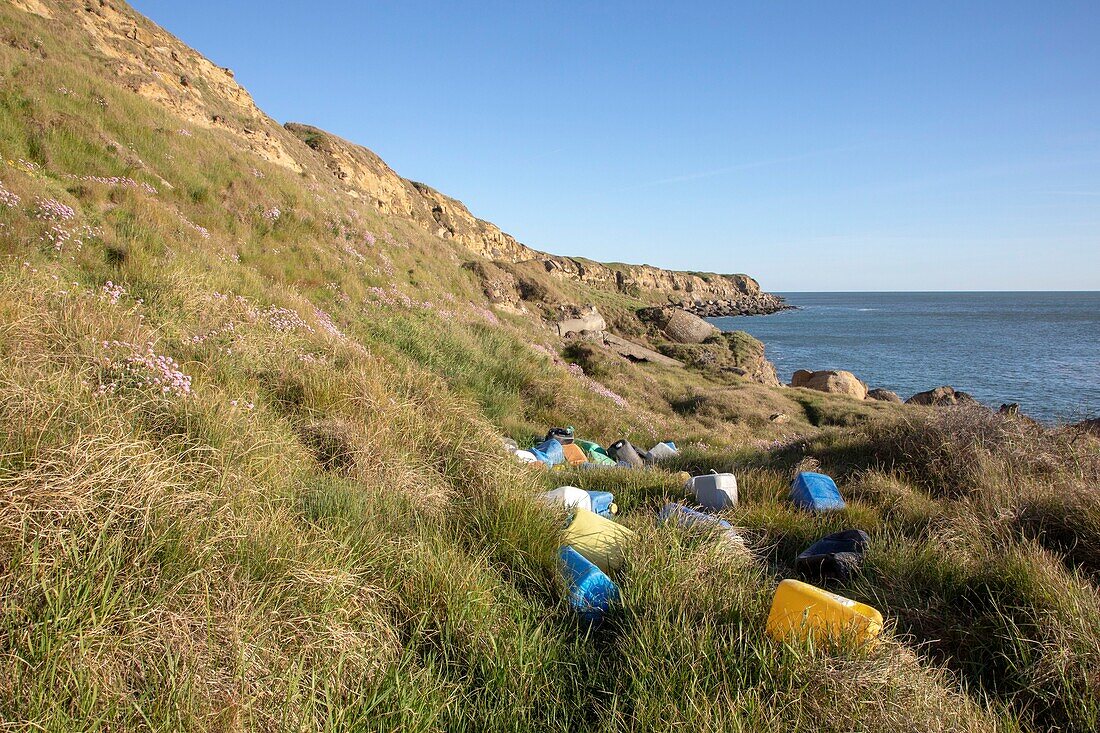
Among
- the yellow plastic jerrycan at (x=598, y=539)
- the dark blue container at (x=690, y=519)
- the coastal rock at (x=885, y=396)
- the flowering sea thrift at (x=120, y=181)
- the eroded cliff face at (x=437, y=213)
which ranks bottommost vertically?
the coastal rock at (x=885, y=396)

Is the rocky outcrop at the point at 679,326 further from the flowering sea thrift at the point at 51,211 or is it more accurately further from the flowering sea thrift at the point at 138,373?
the flowering sea thrift at the point at 138,373

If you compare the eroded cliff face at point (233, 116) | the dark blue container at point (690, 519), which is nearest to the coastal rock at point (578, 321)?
the eroded cliff face at point (233, 116)

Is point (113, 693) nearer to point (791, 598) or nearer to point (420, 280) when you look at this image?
point (791, 598)

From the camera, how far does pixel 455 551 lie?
3191 millimetres

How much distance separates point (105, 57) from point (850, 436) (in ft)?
88.1

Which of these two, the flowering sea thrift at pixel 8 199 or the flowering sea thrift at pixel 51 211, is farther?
the flowering sea thrift at pixel 51 211

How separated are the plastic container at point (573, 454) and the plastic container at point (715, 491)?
2.48 meters

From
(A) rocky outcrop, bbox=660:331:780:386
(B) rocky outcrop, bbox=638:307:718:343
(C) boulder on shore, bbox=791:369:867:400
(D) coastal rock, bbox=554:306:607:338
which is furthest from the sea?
(D) coastal rock, bbox=554:306:607:338

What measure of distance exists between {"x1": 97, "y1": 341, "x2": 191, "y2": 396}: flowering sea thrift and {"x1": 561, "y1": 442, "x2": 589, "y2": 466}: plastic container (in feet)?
16.1

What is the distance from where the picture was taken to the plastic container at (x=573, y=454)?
7.78m

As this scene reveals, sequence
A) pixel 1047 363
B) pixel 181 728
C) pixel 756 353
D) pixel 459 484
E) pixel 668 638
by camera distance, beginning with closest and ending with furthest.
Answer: pixel 181 728 → pixel 668 638 → pixel 459 484 → pixel 756 353 → pixel 1047 363

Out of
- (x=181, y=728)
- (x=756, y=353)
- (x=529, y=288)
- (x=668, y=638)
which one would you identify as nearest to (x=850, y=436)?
(x=668, y=638)

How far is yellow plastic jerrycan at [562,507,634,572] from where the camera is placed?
3643 millimetres

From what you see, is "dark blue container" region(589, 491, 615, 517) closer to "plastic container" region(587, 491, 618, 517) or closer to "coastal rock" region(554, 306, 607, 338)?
"plastic container" region(587, 491, 618, 517)
